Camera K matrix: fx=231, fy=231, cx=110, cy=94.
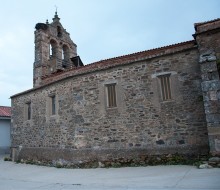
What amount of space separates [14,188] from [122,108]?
526 centimetres

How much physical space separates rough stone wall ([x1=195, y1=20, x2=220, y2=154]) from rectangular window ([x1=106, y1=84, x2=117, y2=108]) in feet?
13.1

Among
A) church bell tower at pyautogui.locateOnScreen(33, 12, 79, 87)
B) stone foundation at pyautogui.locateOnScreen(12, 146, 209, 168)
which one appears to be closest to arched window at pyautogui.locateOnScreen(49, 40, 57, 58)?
church bell tower at pyautogui.locateOnScreen(33, 12, 79, 87)

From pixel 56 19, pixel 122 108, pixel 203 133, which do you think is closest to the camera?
pixel 203 133

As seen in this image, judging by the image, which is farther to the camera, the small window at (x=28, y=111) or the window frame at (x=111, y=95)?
the small window at (x=28, y=111)

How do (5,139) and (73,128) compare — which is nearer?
(73,128)

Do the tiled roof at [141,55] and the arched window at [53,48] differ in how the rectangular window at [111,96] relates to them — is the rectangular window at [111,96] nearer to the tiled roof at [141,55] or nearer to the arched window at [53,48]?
the tiled roof at [141,55]

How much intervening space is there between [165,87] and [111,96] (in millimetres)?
2502

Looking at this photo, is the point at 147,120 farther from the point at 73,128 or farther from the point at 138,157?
the point at 73,128

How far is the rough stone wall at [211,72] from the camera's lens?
769cm

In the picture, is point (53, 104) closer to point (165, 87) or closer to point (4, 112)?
point (165, 87)

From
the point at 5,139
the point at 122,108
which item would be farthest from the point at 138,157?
the point at 5,139

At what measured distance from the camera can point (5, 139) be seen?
20.0 m

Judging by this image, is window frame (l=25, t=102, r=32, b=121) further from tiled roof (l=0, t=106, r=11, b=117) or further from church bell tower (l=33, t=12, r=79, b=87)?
tiled roof (l=0, t=106, r=11, b=117)

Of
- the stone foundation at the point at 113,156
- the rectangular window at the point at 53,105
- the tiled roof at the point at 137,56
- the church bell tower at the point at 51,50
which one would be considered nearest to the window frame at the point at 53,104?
the rectangular window at the point at 53,105
